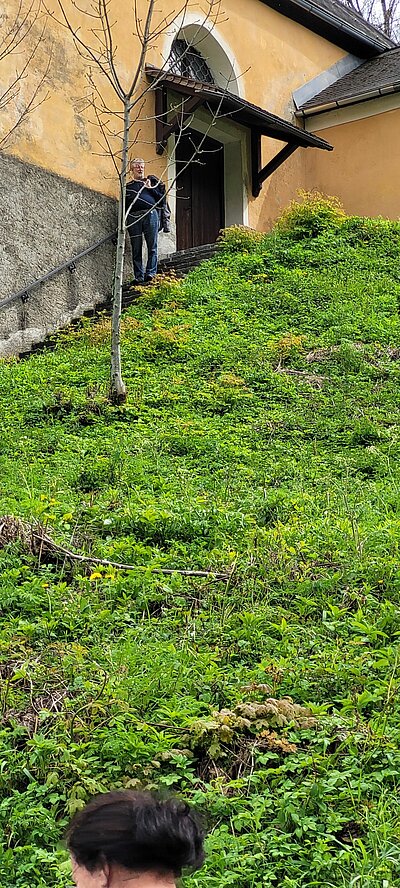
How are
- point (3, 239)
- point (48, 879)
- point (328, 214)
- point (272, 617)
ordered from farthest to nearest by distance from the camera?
1. point (328, 214)
2. point (3, 239)
3. point (272, 617)
4. point (48, 879)

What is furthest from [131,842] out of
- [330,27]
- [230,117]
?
[330,27]

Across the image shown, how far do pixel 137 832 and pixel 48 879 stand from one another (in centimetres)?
186

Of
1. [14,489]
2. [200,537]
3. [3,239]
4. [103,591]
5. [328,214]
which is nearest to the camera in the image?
[103,591]

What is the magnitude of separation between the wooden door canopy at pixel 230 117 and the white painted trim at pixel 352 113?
3.52ft

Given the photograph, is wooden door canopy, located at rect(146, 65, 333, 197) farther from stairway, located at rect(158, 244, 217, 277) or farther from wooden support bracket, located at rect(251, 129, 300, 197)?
stairway, located at rect(158, 244, 217, 277)

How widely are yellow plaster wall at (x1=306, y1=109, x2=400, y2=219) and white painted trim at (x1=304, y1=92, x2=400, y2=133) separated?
8 cm

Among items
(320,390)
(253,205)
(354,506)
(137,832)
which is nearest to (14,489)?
(354,506)

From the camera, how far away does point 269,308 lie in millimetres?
11352

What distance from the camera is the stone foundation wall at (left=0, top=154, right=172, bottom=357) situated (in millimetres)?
12375

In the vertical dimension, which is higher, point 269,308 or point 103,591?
point 269,308

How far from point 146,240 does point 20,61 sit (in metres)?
2.88

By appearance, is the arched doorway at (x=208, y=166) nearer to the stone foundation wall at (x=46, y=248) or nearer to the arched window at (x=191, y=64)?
the arched window at (x=191, y=64)

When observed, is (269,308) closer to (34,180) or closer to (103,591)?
(34,180)

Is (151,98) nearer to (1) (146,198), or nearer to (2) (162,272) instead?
(1) (146,198)
